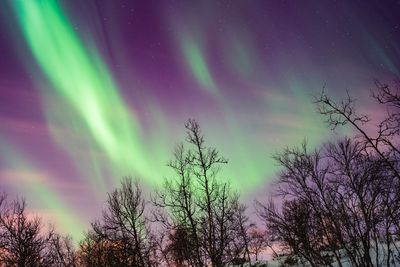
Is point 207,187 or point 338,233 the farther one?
point 207,187

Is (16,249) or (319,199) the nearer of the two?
(319,199)

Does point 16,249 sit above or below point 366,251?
above

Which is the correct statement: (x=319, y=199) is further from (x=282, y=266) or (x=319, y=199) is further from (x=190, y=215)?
(x=282, y=266)

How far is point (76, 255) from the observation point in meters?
55.8

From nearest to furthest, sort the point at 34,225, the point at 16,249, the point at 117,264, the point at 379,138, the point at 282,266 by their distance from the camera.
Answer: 1. the point at 379,138
2. the point at 16,249
3. the point at 34,225
4. the point at 117,264
5. the point at 282,266

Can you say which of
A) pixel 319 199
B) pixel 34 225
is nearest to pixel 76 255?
pixel 34 225

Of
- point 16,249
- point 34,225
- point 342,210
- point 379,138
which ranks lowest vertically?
point 342,210

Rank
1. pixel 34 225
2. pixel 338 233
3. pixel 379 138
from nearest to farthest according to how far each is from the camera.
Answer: pixel 379 138 → pixel 338 233 → pixel 34 225

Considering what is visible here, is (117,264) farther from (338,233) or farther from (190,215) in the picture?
(338,233)

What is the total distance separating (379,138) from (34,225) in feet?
75.3

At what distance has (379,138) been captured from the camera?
14.4m

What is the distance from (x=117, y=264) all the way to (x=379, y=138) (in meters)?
23.7

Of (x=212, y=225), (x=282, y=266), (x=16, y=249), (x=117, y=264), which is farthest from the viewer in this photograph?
(x=282, y=266)

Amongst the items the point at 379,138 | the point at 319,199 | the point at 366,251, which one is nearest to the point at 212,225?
the point at 319,199
